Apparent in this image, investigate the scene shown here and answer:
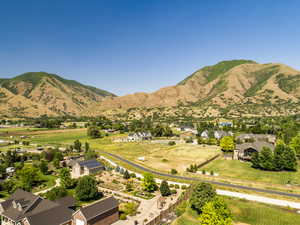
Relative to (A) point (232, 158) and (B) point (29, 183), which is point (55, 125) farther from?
(A) point (232, 158)

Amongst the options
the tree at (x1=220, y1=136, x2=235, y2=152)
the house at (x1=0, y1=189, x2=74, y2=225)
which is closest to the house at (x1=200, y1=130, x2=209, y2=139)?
the tree at (x1=220, y1=136, x2=235, y2=152)

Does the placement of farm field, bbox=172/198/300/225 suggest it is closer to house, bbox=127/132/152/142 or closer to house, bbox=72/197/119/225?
house, bbox=72/197/119/225

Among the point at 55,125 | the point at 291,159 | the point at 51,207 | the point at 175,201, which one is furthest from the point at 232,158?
the point at 55,125

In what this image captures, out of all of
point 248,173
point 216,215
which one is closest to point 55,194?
point 216,215

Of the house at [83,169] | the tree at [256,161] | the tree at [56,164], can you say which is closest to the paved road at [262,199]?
the tree at [256,161]

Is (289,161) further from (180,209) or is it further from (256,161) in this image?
(180,209)
